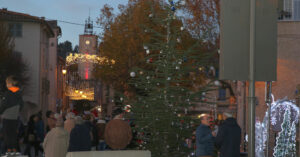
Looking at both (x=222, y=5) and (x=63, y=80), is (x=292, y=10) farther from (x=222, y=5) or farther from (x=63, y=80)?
(x=63, y=80)

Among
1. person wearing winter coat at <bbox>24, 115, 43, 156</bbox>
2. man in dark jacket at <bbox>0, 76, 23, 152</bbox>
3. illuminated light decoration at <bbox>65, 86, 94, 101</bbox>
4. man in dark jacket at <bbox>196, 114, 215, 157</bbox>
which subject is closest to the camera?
man in dark jacket at <bbox>0, 76, 23, 152</bbox>

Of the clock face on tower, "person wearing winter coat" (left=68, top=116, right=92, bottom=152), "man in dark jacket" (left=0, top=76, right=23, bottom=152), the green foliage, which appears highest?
the clock face on tower

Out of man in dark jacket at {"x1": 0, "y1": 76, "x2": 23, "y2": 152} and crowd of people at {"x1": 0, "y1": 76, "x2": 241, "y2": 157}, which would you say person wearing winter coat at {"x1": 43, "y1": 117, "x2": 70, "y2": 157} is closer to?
crowd of people at {"x1": 0, "y1": 76, "x2": 241, "y2": 157}

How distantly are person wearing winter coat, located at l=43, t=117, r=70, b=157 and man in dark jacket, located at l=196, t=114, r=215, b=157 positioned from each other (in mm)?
2498

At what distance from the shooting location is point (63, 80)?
76875 mm

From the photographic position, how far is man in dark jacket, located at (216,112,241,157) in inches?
407

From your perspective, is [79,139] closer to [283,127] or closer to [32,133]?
[283,127]

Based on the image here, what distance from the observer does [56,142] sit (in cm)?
1077

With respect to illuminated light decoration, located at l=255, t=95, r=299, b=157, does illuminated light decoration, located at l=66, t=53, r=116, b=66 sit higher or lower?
higher

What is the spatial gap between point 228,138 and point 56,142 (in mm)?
3118

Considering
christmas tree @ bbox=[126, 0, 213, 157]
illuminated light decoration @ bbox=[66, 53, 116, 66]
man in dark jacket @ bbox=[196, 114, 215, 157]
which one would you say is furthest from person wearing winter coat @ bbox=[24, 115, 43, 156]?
illuminated light decoration @ bbox=[66, 53, 116, 66]

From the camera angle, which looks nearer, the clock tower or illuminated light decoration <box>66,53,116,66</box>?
illuminated light decoration <box>66,53,116,66</box>

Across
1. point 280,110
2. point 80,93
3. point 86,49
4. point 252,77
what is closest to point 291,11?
point 280,110

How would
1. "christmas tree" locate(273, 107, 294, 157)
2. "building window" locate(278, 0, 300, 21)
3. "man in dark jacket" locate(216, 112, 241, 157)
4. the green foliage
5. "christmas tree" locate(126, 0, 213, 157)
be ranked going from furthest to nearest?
the green foliage
"building window" locate(278, 0, 300, 21)
"christmas tree" locate(273, 107, 294, 157)
"christmas tree" locate(126, 0, 213, 157)
"man in dark jacket" locate(216, 112, 241, 157)
